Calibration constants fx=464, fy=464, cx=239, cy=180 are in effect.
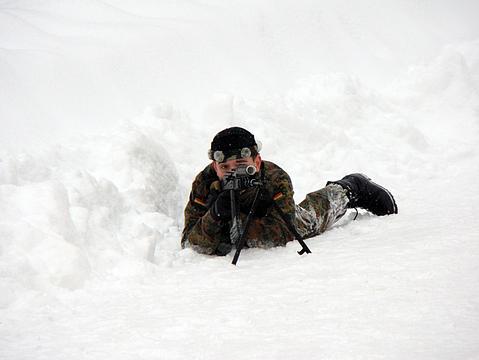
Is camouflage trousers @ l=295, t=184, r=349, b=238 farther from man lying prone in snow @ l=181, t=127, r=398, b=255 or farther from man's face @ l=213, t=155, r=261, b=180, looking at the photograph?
man's face @ l=213, t=155, r=261, b=180

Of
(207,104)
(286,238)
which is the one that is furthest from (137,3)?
(286,238)

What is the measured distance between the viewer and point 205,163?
14.1 ft

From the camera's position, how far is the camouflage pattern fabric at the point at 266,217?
273 centimetres

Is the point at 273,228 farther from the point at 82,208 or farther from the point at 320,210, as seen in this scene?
the point at 82,208

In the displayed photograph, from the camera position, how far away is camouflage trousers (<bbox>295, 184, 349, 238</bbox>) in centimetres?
295

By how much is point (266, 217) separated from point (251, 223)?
0.33ft

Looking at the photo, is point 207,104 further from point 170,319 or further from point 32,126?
point 170,319

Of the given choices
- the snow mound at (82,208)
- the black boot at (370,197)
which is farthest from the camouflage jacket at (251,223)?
the black boot at (370,197)

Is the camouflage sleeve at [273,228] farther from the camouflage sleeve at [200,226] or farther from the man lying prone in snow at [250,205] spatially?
the camouflage sleeve at [200,226]

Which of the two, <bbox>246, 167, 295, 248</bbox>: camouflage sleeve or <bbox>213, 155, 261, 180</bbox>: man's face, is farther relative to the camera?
<bbox>246, 167, 295, 248</bbox>: camouflage sleeve

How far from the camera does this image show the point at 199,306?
5.66ft

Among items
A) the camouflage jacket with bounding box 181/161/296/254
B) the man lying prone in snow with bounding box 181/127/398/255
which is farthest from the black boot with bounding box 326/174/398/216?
the camouflage jacket with bounding box 181/161/296/254

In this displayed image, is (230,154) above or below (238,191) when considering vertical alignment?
above

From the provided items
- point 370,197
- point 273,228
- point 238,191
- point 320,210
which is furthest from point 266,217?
point 370,197
